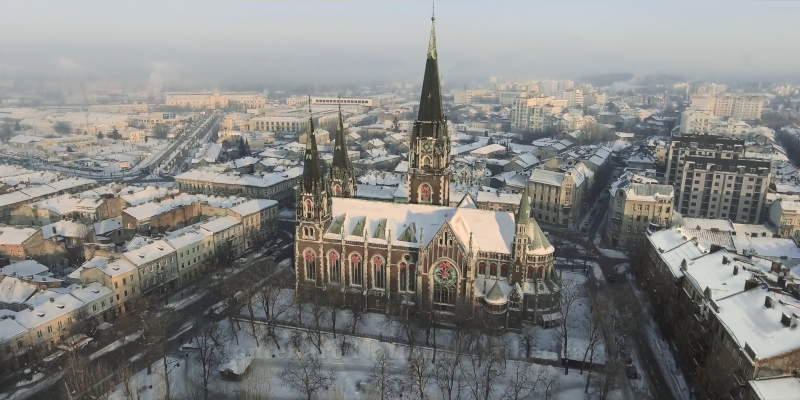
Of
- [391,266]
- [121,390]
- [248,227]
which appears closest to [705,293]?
[391,266]

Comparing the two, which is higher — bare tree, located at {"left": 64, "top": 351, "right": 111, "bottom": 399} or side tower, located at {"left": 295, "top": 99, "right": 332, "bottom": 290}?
side tower, located at {"left": 295, "top": 99, "right": 332, "bottom": 290}

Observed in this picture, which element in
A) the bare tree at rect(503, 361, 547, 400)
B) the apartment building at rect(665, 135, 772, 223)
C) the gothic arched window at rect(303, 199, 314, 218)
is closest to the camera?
the bare tree at rect(503, 361, 547, 400)

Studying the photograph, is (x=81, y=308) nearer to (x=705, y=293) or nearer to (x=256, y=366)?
(x=256, y=366)

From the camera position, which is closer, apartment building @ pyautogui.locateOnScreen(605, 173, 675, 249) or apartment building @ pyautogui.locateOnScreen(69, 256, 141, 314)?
apartment building @ pyautogui.locateOnScreen(69, 256, 141, 314)

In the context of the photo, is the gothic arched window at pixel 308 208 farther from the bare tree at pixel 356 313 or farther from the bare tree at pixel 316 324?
the bare tree at pixel 356 313

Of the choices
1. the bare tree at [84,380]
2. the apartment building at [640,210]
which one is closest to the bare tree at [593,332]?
the apartment building at [640,210]

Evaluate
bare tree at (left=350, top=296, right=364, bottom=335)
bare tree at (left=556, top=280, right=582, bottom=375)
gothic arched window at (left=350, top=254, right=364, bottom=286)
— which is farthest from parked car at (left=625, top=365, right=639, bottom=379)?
gothic arched window at (left=350, top=254, right=364, bottom=286)

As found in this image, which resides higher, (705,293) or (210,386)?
(705,293)

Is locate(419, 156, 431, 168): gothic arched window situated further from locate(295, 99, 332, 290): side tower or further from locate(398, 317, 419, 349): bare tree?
locate(398, 317, 419, 349): bare tree
